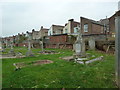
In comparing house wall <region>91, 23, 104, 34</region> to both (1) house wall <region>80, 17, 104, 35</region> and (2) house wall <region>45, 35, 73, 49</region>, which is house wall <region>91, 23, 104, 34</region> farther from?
(2) house wall <region>45, 35, 73, 49</region>

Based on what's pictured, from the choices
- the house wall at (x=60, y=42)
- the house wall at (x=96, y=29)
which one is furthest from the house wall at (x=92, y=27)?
the house wall at (x=60, y=42)

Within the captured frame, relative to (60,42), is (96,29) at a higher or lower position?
higher

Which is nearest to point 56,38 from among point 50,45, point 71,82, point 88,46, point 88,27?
point 50,45

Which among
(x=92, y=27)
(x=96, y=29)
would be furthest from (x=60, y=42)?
(x=96, y=29)

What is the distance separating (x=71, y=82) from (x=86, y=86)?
60 centimetres

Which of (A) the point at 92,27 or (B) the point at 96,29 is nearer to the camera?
(A) the point at 92,27

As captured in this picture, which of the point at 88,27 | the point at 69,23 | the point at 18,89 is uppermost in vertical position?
the point at 69,23

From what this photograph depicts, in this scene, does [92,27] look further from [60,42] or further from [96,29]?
[60,42]

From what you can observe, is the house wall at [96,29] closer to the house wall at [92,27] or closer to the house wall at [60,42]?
the house wall at [92,27]

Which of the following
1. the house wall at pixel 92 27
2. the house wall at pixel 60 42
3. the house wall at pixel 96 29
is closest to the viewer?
the house wall at pixel 60 42

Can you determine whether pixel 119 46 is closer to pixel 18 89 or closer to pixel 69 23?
pixel 18 89

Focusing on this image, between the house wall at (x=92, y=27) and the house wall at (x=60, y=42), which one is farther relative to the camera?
the house wall at (x=92, y=27)

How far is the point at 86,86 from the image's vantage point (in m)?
3.38

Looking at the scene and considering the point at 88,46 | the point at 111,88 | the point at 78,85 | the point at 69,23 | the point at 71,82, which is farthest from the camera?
the point at 69,23
